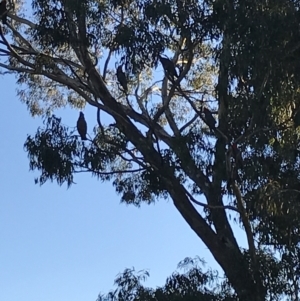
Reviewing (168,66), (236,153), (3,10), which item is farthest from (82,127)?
(3,10)

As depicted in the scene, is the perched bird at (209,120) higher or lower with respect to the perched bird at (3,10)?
lower

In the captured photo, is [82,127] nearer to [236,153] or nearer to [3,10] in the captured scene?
[236,153]

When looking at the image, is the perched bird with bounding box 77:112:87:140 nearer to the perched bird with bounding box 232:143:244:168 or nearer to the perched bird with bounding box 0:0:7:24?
the perched bird with bounding box 232:143:244:168

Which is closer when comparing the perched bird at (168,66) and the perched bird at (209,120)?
the perched bird at (168,66)

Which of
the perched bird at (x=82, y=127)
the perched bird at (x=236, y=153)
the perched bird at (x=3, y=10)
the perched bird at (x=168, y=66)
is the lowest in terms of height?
the perched bird at (x=236, y=153)

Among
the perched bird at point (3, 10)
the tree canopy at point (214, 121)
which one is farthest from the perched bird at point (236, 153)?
the perched bird at point (3, 10)

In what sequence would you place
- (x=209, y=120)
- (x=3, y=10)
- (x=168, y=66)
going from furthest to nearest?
(x=3, y=10)
(x=209, y=120)
(x=168, y=66)

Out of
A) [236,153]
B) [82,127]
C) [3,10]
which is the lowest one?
[236,153]

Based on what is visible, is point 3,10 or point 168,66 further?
point 3,10

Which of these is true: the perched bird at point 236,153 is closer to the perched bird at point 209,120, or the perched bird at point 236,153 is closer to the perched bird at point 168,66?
the perched bird at point 209,120

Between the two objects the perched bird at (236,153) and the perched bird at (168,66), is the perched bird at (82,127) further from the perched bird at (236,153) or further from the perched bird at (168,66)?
the perched bird at (236,153)

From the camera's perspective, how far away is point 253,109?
26.1ft

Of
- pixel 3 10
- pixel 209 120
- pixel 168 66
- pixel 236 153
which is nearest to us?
pixel 236 153

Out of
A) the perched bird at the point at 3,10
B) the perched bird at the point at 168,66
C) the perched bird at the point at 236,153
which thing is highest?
the perched bird at the point at 3,10
